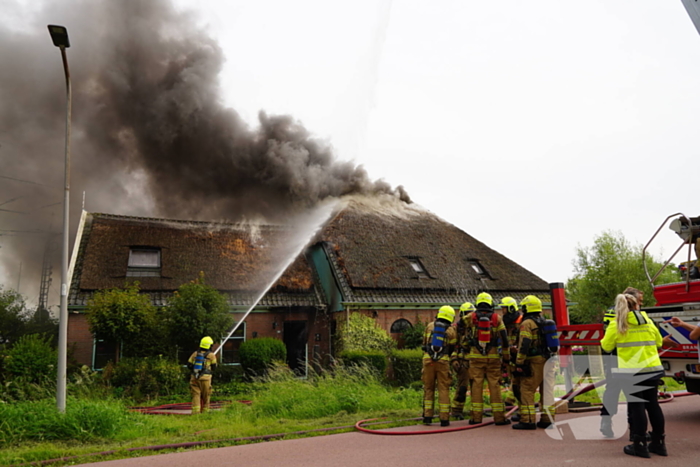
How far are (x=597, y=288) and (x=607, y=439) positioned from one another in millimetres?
31905

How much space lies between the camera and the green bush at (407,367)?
1494 cm

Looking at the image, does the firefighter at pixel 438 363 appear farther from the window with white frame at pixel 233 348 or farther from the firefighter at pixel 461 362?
the window with white frame at pixel 233 348

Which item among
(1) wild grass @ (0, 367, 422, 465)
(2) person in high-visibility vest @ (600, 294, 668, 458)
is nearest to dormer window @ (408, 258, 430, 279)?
(1) wild grass @ (0, 367, 422, 465)

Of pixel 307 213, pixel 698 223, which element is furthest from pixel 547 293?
pixel 698 223

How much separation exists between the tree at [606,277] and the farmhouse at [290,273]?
50.5 feet

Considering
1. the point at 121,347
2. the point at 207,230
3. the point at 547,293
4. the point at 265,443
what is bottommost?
the point at 265,443

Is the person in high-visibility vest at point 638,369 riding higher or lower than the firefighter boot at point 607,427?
higher

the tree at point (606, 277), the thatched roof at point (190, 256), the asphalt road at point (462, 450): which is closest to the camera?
the asphalt road at point (462, 450)

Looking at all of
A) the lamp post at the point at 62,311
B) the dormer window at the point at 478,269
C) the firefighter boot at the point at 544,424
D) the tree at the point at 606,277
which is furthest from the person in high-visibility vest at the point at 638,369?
the tree at the point at 606,277

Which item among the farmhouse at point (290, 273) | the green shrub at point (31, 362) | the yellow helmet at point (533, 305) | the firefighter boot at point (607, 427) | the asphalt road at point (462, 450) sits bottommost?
the asphalt road at point (462, 450)

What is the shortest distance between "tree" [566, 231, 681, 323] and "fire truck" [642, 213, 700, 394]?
91.4 feet

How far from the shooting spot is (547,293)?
22.0 metres

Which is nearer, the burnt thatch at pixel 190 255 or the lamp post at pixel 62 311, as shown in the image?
the lamp post at pixel 62 311

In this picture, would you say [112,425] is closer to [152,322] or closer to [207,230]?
[152,322]
